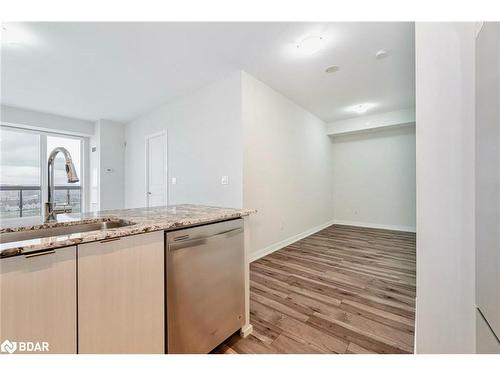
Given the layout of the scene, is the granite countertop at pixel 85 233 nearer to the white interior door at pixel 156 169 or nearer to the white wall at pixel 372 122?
the white interior door at pixel 156 169

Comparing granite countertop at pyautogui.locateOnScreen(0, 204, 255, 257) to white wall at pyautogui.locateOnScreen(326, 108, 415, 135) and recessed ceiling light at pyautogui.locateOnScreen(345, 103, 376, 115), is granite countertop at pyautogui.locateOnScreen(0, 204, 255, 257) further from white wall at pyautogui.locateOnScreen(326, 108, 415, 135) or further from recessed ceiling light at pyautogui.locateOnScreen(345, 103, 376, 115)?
white wall at pyautogui.locateOnScreen(326, 108, 415, 135)

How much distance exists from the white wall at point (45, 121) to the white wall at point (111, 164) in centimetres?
30

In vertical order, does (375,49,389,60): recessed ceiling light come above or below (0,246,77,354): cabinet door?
above

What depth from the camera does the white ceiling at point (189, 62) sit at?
2.00 metres

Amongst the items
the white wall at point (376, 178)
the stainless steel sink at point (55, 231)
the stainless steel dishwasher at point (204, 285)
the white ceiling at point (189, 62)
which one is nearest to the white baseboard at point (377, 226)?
the white wall at point (376, 178)

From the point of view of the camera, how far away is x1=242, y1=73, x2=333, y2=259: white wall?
2.89 meters

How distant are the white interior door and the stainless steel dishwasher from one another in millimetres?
2938

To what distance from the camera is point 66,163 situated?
1227mm

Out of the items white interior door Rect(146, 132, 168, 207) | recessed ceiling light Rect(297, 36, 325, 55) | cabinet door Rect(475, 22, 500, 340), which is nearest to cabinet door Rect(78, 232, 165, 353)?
cabinet door Rect(475, 22, 500, 340)

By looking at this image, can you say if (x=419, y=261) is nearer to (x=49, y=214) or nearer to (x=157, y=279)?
(x=157, y=279)

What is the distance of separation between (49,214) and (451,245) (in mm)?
2147
